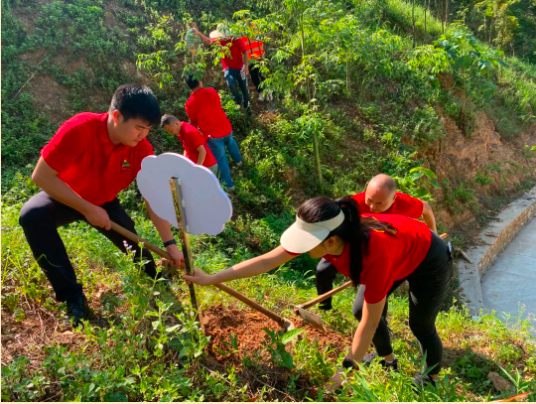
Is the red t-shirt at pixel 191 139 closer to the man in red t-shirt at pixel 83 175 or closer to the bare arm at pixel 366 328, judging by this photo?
the man in red t-shirt at pixel 83 175

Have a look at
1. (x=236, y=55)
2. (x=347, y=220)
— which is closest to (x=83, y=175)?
(x=347, y=220)

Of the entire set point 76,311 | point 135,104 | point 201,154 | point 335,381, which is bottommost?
point 201,154

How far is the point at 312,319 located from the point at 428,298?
93 centimetres

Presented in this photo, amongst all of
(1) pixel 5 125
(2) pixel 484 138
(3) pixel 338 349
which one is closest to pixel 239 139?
(1) pixel 5 125

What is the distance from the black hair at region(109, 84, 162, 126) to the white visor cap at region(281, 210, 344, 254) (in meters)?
1.05

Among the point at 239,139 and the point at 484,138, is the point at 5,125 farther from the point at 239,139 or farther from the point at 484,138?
the point at 484,138

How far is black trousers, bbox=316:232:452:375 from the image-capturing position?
278 centimetres

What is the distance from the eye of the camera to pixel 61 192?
2621 mm

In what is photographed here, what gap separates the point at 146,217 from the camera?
5332 millimetres

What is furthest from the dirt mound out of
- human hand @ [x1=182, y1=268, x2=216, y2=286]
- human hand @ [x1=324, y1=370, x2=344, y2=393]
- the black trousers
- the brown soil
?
human hand @ [x1=324, y1=370, x2=344, y2=393]

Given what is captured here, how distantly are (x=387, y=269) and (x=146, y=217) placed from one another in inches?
142

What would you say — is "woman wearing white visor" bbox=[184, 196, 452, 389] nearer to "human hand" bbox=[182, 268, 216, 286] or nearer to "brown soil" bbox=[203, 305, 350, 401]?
"human hand" bbox=[182, 268, 216, 286]

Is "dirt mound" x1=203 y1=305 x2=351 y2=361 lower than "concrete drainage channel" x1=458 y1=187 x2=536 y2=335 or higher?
higher

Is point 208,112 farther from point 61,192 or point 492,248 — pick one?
point 492,248
